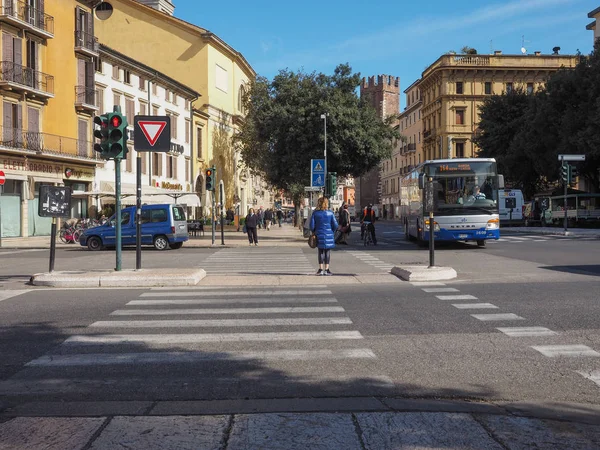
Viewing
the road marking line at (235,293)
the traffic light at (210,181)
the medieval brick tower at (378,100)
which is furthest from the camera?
the medieval brick tower at (378,100)

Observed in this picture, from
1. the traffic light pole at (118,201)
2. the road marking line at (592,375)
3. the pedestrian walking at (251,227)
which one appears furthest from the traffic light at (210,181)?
the road marking line at (592,375)

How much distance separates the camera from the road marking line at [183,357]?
6.26 m

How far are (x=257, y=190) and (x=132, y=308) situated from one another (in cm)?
8308

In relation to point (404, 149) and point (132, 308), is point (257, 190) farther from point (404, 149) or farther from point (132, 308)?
point (132, 308)

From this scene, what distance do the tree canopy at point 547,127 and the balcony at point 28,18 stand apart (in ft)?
107

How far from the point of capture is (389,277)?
13.8 meters

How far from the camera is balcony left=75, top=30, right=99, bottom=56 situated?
129ft

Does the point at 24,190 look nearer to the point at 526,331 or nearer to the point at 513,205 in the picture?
the point at 526,331

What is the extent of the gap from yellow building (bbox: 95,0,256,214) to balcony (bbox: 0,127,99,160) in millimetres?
20158

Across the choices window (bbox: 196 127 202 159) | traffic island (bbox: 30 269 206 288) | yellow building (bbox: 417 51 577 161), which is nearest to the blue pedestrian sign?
traffic island (bbox: 30 269 206 288)

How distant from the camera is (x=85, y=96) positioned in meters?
39.8

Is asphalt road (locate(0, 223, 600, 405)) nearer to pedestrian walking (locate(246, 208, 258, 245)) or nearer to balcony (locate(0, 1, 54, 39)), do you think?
pedestrian walking (locate(246, 208, 258, 245))

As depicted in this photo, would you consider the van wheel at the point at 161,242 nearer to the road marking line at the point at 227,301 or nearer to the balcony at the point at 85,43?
the road marking line at the point at 227,301

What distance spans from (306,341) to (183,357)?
139 cm
